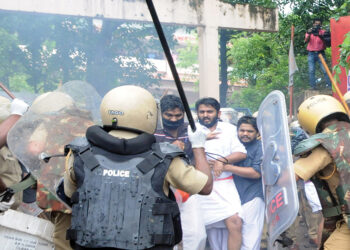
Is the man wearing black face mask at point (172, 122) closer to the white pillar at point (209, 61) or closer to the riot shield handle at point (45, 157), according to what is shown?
the riot shield handle at point (45, 157)

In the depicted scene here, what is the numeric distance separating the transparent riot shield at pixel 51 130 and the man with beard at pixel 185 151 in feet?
4.29

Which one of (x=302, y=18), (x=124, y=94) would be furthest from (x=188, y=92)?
(x=124, y=94)

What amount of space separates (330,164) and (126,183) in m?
1.57

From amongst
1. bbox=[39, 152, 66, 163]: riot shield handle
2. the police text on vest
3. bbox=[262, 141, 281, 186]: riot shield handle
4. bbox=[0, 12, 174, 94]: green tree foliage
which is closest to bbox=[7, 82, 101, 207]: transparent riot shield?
bbox=[39, 152, 66, 163]: riot shield handle

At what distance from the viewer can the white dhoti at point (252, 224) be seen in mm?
5310

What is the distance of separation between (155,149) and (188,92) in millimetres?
35967

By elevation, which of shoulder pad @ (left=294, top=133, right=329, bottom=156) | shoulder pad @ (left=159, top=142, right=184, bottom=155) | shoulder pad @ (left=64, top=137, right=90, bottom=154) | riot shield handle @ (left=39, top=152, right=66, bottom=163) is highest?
shoulder pad @ (left=64, top=137, right=90, bottom=154)

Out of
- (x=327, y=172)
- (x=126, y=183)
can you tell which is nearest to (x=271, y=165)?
(x=327, y=172)

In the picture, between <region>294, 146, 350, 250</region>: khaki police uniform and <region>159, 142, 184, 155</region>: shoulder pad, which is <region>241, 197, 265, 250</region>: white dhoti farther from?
<region>159, 142, 184, 155</region>: shoulder pad

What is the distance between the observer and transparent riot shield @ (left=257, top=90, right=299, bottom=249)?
3.46 meters

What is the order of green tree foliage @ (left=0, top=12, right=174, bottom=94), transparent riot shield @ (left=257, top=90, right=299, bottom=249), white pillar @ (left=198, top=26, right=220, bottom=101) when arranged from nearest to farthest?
1. transparent riot shield @ (left=257, top=90, right=299, bottom=249)
2. white pillar @ (left=198, top=26, right=220, bottom=101)
3. green tree foliage @ (left=0, top=12, right=174, bottom=94)

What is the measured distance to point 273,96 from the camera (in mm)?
4035

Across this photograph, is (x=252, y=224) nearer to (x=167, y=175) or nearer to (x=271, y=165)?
(x=271, y=165)

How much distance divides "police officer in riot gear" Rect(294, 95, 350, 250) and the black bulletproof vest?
3.85 feet
